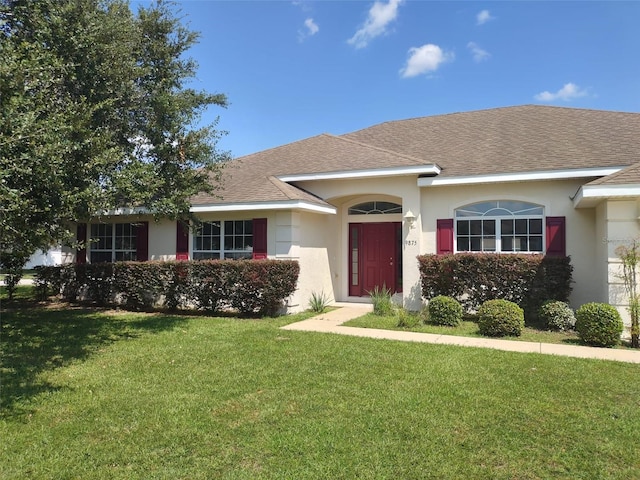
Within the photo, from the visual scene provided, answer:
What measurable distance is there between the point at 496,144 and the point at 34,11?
11.1m

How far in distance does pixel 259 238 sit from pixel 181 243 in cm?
273

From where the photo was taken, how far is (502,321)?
8.23 meters

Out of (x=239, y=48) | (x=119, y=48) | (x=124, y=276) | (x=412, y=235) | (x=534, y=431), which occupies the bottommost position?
(x=534, y=431)

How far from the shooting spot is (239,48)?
13812 millimetres

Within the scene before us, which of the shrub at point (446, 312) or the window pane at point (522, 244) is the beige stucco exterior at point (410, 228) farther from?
the shrub at point (446, 312)

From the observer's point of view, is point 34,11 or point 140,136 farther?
point 140,136

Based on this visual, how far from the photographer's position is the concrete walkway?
6.84 metres

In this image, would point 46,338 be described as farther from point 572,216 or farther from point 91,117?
point 572,216

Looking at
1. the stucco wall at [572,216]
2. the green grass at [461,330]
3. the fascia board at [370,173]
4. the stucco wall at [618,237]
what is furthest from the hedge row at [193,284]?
the stucco wall at [618,237]

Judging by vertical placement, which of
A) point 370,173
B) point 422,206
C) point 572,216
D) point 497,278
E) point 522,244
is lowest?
point 497,278

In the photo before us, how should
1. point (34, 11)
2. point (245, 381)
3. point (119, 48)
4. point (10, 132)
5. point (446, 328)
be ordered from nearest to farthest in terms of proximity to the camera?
point (10, 132)
point (245, 381)
point (34, 11)
point (119, 48)
point (446, 328)

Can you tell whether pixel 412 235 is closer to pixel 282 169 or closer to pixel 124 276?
pixel 282 169

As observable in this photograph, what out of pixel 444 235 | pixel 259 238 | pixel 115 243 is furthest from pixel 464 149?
pixel 115 243

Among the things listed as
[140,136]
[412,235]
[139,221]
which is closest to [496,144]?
[412,235]
